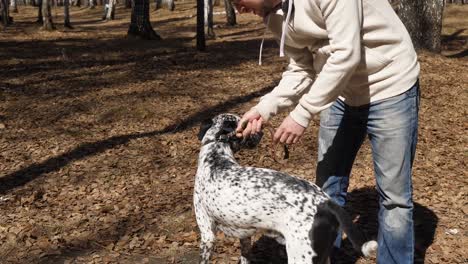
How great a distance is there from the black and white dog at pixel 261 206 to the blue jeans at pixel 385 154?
0.47 meters

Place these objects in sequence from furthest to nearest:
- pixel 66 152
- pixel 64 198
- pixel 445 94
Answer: pixel 445 94 < pixel 66 152 < pixel 64 198

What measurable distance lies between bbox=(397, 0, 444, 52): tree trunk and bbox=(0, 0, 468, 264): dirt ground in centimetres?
55

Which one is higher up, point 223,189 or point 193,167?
point 223,189

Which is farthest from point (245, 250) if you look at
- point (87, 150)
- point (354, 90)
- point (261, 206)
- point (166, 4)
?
point (166, 4)

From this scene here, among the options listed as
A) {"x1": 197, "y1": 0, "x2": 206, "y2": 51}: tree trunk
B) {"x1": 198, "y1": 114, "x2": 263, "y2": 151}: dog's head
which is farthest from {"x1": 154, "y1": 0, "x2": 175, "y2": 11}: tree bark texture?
{"x1": 198, "y1": 114, "x2": 263, "y2": 151}: dog's head

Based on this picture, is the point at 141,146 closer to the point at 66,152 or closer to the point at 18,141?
the point at 66,152

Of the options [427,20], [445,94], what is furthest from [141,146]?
[427,20]

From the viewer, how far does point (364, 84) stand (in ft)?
11.5

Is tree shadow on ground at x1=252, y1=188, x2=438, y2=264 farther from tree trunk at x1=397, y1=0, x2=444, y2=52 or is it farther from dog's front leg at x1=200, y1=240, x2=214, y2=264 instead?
tree trunk at x1=397, y1=0, x2=444, y2=52

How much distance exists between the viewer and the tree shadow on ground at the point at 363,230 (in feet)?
16.6

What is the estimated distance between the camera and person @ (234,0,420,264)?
316cm

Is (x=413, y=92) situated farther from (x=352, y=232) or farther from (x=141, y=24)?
(x=141, y=24)

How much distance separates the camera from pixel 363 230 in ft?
18.2

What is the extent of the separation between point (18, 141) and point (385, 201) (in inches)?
257
